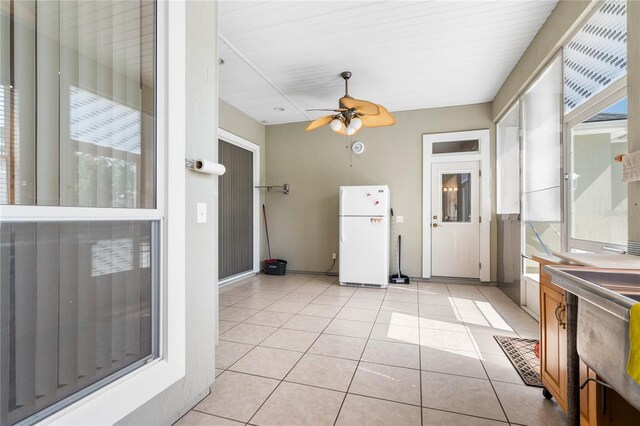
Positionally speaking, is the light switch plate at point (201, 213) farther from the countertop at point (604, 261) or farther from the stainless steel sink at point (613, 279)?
the countertop at point (604, 261)

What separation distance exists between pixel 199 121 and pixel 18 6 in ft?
Result: 2.62

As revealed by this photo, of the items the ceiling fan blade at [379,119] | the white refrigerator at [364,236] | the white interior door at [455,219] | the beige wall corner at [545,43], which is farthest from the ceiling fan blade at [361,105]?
the white interior door at [455,219]

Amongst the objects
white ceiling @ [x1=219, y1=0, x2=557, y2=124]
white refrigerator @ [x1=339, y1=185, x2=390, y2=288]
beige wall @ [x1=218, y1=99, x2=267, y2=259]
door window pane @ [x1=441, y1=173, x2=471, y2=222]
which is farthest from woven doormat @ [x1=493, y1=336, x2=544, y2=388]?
beige wall @ [x1=218, y1=99, x2=267, y2=259]

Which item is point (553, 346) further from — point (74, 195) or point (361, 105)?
point (361, 105)

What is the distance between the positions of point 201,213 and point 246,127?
3.97m

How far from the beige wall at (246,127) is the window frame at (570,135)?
4312 millimetres

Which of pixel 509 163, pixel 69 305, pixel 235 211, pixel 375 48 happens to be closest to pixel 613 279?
pixel 69 305

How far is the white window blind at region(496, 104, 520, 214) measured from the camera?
3736 mm

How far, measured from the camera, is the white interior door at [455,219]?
475 cm

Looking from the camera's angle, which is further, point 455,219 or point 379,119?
point 455,219

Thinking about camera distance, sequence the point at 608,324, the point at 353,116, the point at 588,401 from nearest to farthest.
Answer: the point at 608,324, the point at 588,401, the point at 353,116

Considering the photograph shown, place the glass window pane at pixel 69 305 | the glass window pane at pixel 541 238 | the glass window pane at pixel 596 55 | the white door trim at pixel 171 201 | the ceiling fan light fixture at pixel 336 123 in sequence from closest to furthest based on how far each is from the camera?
1. the glass window pane at pixel 69 305
2. the white door trim at pixel 171 201
3. the glass window pane at pixel 596 55
4. the glass window pane at pixel 541 238
5. the ceiling fan light fixture at pixel 336 123

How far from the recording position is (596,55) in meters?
2.10

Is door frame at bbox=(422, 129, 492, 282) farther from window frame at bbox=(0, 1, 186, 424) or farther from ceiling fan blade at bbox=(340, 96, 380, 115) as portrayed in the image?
window frame at bbox=(0, 1, 186, 424)
